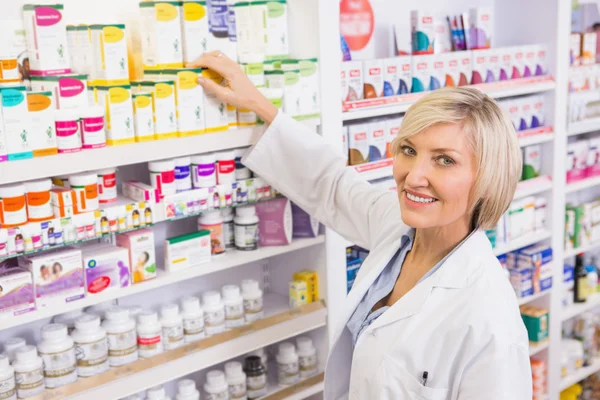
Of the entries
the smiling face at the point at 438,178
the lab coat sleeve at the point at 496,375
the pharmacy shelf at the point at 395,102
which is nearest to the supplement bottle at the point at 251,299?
the pharmacy shelf at the point at 395,102

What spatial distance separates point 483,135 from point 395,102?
4.44ft

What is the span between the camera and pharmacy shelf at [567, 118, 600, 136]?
4379 millimetres

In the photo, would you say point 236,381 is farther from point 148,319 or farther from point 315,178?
point 315,178

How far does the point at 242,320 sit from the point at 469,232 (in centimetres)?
112

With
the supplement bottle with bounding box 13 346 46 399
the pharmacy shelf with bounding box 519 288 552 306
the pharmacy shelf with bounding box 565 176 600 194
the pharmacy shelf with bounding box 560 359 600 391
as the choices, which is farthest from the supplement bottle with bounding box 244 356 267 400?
the pharmacy shelf with bounding box 560 359 600 391

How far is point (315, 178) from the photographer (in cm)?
294

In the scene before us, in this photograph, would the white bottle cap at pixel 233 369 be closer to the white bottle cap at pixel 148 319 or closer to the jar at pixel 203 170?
the white bottle cap at pixel 148 319

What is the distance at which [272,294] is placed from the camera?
3.47 m

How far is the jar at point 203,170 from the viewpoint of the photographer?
2.79 meters

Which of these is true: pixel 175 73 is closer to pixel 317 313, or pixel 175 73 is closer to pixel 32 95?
pixel 32 95

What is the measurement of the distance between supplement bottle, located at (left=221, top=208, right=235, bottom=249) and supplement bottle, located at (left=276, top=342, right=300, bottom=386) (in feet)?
1.73

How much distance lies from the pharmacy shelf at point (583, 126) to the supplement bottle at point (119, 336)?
9.38ft

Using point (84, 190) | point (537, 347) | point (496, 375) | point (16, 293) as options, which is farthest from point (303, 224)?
point (537, 347)

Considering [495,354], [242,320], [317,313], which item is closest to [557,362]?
[317,313]
